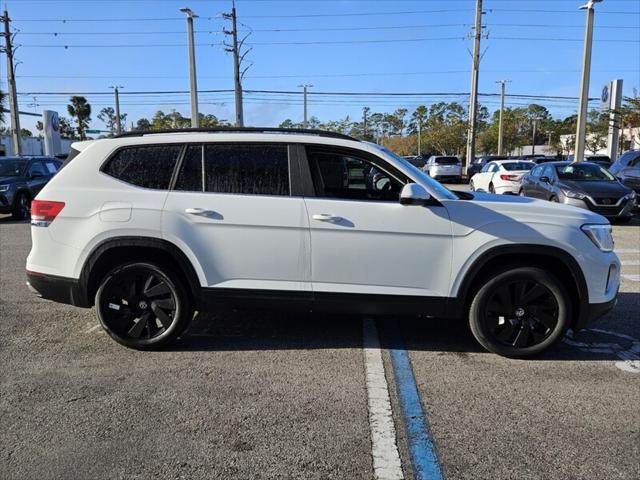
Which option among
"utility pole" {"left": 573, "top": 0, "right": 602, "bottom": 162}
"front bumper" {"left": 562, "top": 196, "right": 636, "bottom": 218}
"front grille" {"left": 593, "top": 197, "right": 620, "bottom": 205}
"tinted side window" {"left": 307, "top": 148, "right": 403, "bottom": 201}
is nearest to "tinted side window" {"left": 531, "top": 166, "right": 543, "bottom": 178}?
"front bumper" {"left": 562, "top": 196, "right": 636, "bottom": 218}

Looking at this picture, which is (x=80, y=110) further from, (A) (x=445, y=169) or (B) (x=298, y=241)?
(B) (x=298, y=241)

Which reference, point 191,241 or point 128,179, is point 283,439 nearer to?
point 191,241

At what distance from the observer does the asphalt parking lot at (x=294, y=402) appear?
2.90 m

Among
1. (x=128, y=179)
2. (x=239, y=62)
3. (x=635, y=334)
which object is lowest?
(x=635, y=334)

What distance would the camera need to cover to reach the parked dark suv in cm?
1355

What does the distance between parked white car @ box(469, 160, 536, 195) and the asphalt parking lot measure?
13596mm

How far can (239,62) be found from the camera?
3638cm

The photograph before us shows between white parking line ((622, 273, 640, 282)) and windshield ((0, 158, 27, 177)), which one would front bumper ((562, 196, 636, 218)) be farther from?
windshield ((0, 158, 27, 177))

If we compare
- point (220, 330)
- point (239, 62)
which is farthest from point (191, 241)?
point (239, 62)

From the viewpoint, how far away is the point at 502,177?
61.0 feet

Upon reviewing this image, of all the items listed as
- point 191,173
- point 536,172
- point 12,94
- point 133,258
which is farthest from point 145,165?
point 12,94

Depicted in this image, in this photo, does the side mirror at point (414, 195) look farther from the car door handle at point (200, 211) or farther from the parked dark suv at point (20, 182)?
the parked dark suv at point (20, 182)

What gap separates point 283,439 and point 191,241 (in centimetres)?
184

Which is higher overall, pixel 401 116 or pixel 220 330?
pixel 401 116
